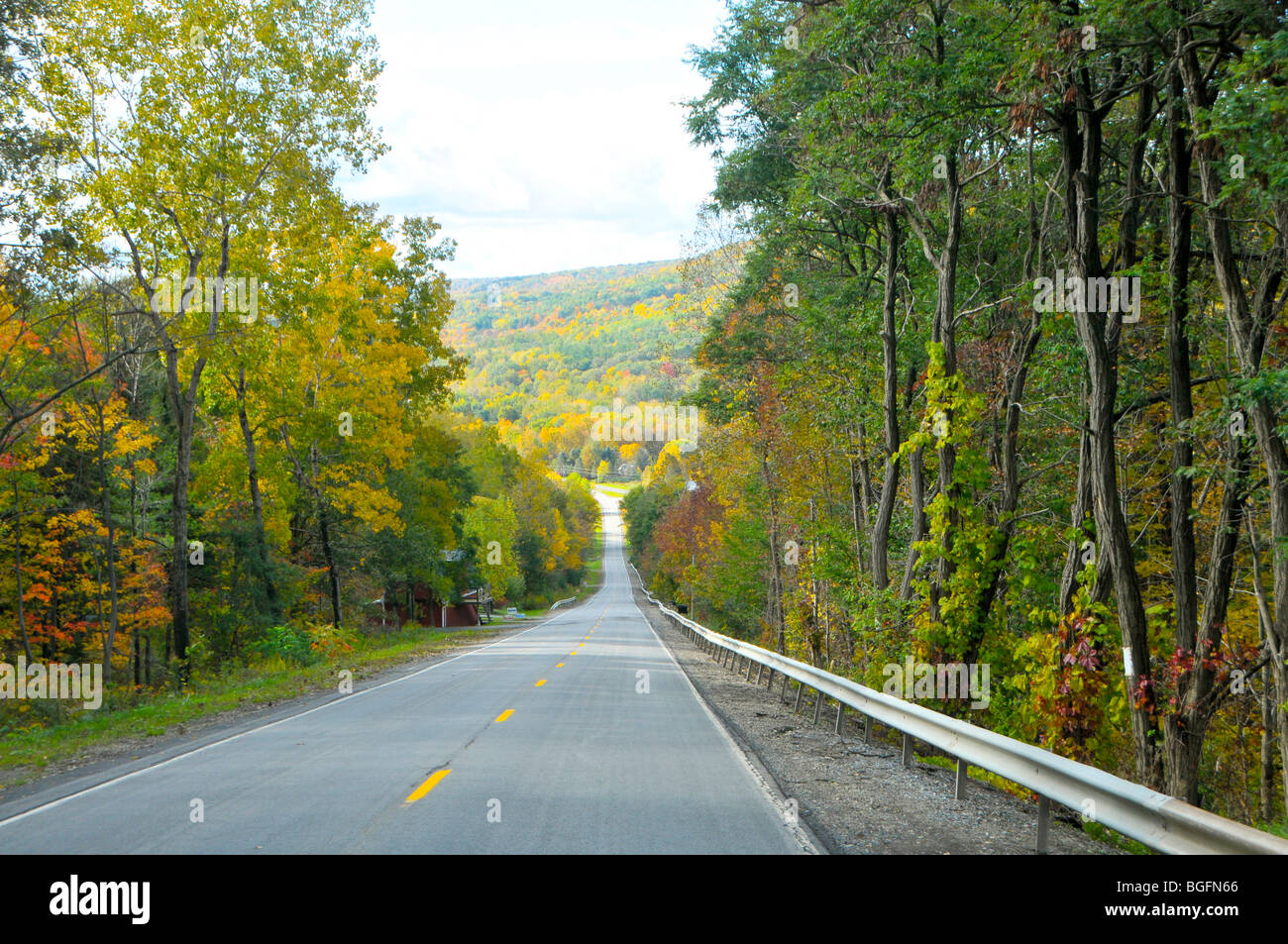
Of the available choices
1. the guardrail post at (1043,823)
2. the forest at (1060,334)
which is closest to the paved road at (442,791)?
the guardrail post at (1043,823)

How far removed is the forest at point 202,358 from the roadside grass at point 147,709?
90 cm

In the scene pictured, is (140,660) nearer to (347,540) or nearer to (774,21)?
(347,540)

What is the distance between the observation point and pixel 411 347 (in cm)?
3688

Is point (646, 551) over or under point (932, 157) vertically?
under

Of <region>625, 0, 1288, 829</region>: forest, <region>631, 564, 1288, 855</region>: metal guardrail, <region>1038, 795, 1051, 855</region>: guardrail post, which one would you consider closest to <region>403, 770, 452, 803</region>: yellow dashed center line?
<region>631, 564, 1288, 855</region>: metal guardrail

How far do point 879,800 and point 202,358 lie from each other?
1985 centimetres

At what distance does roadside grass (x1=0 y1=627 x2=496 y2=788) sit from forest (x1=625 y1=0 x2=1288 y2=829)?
1179cm

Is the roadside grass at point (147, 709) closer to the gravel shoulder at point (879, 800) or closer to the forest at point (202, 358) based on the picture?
the forest at point (202, 358)

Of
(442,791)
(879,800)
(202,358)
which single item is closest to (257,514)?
(202,358)

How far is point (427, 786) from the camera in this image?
850cm

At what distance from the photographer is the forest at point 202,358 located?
20469 millimetres

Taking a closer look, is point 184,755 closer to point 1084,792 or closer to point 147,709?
point 147,709
